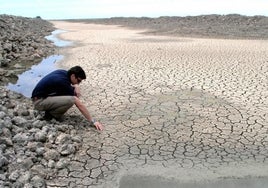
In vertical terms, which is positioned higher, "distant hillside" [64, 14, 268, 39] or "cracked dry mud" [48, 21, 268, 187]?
"distant hillside" [64, 14, 268, 39]

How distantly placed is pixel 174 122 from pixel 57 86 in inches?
78.9

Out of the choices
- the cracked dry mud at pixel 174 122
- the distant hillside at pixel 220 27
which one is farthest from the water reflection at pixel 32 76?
the distant hillside at pixel 220 27

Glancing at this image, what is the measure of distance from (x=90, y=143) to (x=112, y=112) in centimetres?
150

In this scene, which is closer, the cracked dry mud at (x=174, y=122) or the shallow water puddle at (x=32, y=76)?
the cracked dry mud at (x=174, y=122)

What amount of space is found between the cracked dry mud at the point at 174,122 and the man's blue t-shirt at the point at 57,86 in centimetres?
69

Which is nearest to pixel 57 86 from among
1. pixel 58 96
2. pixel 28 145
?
pixel 58 96

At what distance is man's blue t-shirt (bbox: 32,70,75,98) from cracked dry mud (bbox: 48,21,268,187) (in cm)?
69

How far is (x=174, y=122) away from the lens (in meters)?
6.48

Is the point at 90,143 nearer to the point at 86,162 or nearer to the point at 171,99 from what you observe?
the point at 86,162

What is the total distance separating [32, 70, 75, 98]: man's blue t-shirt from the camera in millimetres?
5984

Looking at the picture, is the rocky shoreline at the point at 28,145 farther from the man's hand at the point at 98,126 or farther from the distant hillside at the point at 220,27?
the distant hillside at the point at 220,27

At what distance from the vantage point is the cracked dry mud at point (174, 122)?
16.0 feet

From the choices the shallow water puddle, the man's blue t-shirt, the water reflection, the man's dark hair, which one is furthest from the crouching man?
the water reflection

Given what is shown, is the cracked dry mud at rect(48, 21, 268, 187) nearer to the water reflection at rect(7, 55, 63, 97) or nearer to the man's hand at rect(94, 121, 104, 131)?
the man's hand at rect(94, 121, 104, 131)
